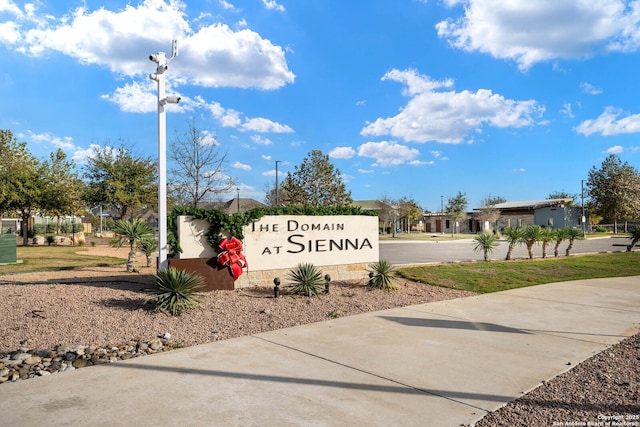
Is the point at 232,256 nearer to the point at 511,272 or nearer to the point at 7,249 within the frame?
the point at 511,272

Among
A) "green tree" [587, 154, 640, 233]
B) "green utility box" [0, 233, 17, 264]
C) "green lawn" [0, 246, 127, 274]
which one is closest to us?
"green lawn" [0, 246, 127, 274]

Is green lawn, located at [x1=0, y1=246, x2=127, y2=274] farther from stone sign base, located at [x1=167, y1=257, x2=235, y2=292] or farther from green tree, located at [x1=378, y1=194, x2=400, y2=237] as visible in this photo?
green tree, located at [x1=378, y1=194, x2=400, y2=237]

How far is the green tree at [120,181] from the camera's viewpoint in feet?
99.2

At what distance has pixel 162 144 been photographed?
9.27m

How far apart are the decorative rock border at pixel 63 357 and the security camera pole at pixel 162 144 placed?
3258 millimetres

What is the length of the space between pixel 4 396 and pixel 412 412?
3.79m

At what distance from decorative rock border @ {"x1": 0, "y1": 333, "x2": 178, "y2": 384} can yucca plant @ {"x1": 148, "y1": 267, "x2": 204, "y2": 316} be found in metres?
1.28

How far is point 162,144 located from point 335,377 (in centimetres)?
653

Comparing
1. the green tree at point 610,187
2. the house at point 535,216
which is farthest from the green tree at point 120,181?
the green tree at point 610,187

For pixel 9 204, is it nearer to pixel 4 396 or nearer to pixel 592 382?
pixel 4 396

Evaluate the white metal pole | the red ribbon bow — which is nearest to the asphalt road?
the red ribbon bow

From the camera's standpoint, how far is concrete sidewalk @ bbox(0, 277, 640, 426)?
3.78 m

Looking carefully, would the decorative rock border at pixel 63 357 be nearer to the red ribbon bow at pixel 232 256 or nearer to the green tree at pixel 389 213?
the red ribbon bow at pixel 232 256

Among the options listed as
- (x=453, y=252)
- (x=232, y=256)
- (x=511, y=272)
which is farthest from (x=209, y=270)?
(x=453, y=252)
